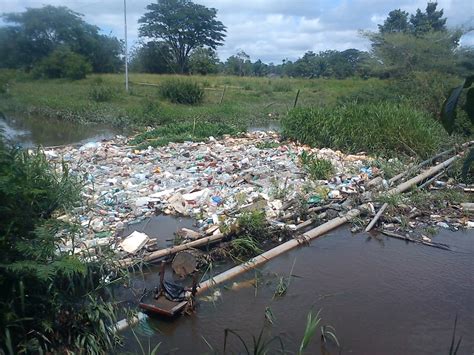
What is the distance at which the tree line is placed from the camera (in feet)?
52.2

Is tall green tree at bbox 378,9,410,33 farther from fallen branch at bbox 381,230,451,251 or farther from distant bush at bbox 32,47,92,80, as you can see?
fallen branch at bbox 381,230,451,251

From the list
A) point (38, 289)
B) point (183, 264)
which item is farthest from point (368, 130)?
point (38, 289)

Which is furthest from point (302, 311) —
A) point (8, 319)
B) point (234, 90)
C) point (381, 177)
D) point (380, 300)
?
point (234, 90)

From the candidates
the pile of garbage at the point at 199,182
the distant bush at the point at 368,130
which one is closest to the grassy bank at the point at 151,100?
the distant bush at the point at 368,130

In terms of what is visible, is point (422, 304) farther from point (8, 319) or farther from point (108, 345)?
point (8, 319)

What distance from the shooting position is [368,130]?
924cm

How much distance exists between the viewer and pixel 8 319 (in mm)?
2410

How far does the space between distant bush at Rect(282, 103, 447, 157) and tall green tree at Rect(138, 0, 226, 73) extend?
883 inches

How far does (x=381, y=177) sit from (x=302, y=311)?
390 cm

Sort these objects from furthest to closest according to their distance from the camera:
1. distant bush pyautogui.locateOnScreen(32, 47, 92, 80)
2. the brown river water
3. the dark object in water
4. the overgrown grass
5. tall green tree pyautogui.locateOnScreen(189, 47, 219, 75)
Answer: tall green tree pyautogui.locateOnScreen(189, 47, 219, 75), distant bush pyautogui.locateOnScreen(32, 47, 92, 80), the overgrown grass, the dark object in water, the brown river water

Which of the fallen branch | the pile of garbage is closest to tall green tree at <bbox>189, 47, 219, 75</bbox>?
the pile of garbage

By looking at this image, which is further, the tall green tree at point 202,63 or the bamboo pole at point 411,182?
the tall green tree at point 202,63

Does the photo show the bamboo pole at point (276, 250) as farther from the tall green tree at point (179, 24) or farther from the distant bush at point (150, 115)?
the tall green tree at point (179, 24)

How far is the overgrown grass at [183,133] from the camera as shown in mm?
10469
